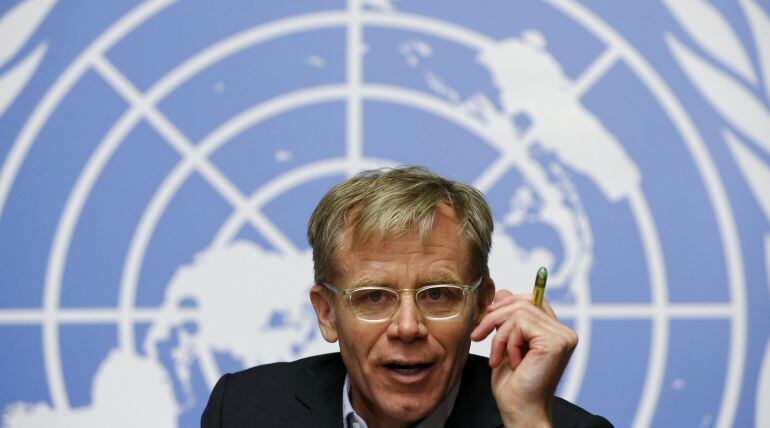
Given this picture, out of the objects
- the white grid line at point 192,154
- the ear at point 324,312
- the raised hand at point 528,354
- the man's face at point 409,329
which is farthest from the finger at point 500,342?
the white grid line at point 192,154

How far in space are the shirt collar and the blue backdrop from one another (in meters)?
1.08

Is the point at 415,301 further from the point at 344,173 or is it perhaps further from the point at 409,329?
the point at 344,173

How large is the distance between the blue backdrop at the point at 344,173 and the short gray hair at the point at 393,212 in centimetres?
123

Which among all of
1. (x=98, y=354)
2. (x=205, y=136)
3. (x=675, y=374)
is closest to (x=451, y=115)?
(x=205, y=136)

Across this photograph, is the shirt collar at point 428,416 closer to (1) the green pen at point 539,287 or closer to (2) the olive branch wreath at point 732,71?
(1) the green pen at point 539,287

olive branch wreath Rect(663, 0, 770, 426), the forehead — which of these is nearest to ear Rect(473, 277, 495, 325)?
the forehead

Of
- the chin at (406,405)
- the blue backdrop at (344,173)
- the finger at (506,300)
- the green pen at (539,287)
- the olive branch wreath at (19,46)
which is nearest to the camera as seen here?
the green pen at (539,287)

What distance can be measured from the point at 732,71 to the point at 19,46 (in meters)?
2.90

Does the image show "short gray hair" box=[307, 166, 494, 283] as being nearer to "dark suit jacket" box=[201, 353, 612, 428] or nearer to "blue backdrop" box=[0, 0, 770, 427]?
"dark suit jacket" box=[201, 353, 612, 428]

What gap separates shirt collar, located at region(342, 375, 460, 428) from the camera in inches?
91.4

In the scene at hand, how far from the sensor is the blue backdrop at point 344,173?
3500 millimetres

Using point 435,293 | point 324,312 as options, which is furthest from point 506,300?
point 324,312

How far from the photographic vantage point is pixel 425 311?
83.2 inches

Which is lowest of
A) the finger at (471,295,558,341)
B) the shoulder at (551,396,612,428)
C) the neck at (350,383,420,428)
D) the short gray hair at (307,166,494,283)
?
the shoulder at (551,396,612,428)
